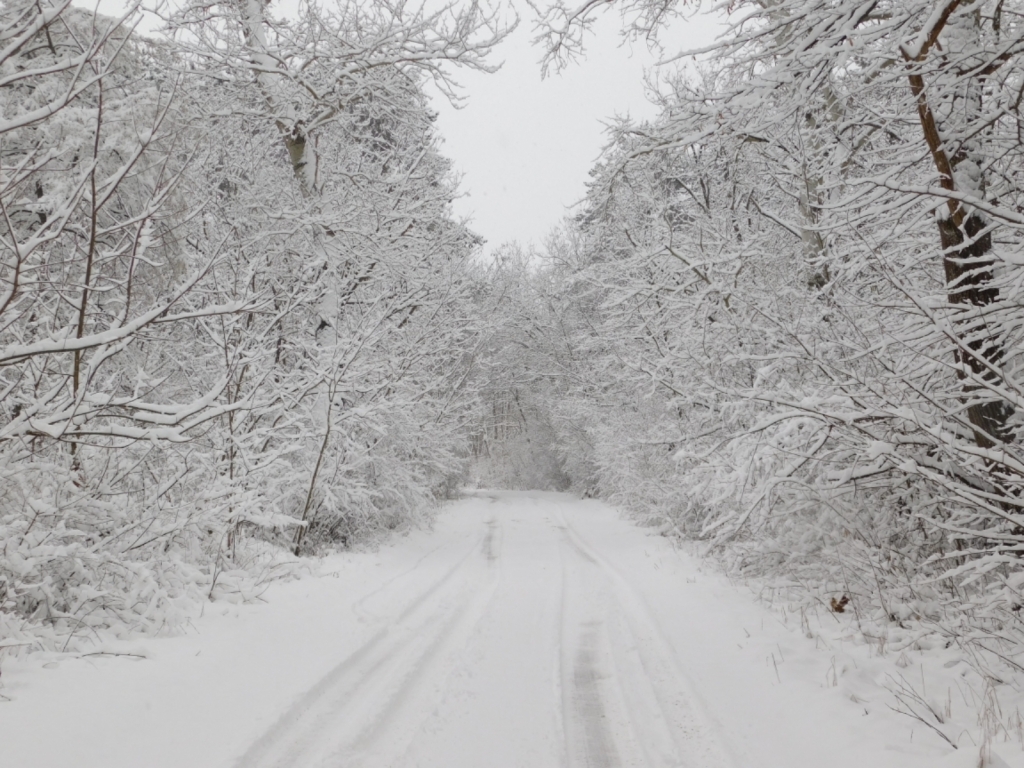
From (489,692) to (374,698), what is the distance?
2.62ft

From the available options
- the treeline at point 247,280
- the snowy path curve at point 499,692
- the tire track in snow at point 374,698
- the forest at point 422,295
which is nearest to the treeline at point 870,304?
the forest at point 422,295

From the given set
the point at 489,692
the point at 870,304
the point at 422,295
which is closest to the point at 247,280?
the point at 489,692

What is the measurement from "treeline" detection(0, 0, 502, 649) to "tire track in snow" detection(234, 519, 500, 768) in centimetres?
162

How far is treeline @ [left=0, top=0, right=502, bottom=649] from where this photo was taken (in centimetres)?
512

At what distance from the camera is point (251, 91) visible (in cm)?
1051

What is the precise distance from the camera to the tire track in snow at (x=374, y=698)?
3.37m

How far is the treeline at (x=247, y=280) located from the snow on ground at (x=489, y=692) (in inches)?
34.8

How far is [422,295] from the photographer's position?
11484 mm

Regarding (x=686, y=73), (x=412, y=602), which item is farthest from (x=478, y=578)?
(x=686, y=73)

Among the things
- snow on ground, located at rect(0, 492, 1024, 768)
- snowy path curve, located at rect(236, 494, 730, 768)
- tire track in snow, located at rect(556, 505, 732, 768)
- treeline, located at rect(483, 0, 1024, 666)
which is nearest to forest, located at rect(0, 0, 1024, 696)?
treeline, located at rect(483, 0, 1024, 666)

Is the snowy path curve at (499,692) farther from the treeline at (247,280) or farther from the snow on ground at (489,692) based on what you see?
the treeline at (247,280)

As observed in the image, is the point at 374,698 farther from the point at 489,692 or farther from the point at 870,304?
the point at 870,304

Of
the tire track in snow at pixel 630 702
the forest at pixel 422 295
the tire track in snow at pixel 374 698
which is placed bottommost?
the tire track in snow at pixel 374 698

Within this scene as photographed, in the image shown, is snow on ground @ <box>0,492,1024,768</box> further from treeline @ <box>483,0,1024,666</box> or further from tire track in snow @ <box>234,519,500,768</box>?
treeline @ <box>483,0,1024,666</box>
